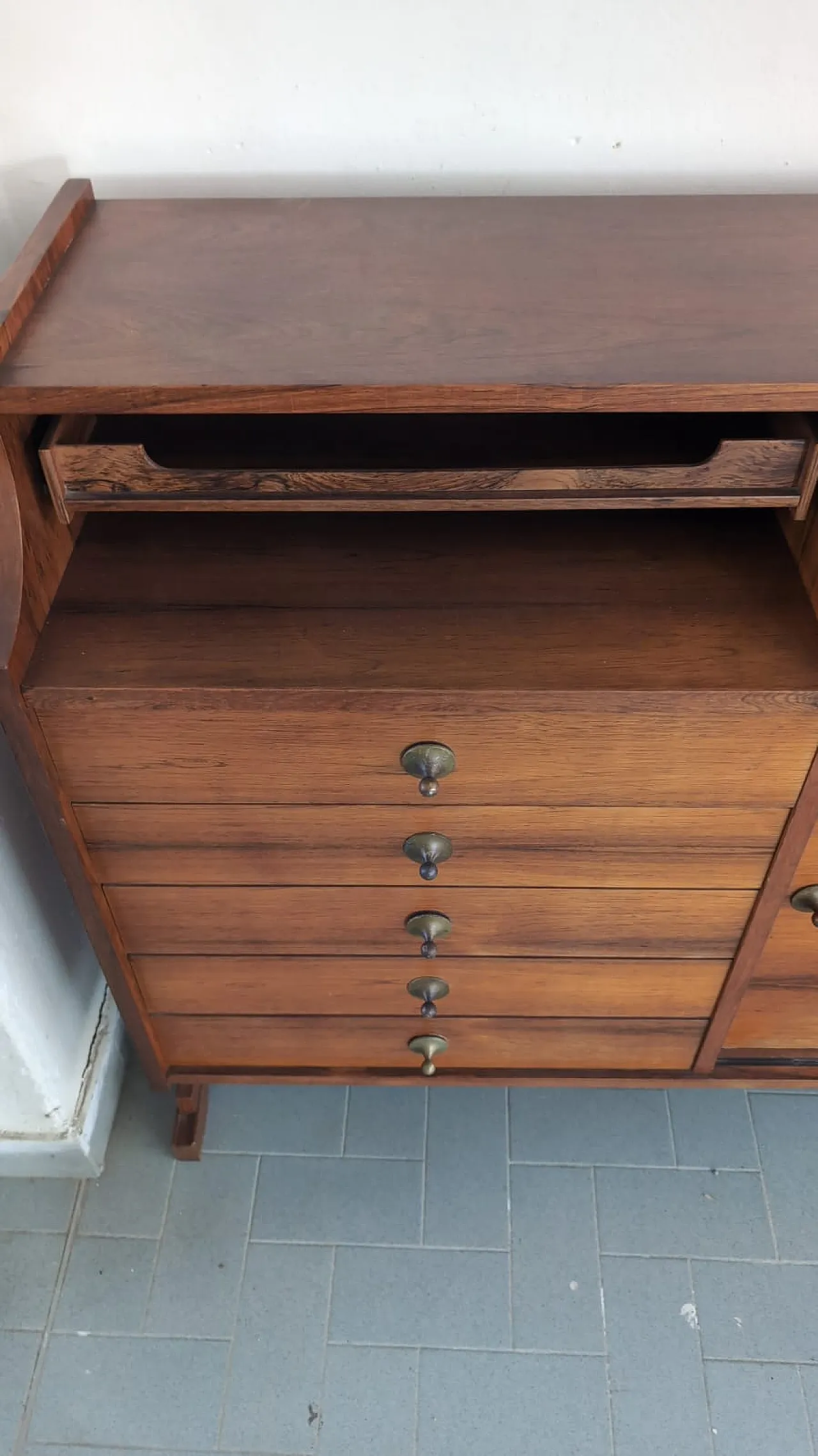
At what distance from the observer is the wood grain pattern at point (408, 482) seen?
33.8 inches

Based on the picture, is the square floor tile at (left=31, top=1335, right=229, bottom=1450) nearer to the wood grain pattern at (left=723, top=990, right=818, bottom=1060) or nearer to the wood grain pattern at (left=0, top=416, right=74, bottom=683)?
the wood grain pattern at (left=723, top=990, right=818, bottom=1060)

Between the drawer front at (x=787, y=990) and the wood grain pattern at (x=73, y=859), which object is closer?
the wood grain pattern at (x=73, y=859)

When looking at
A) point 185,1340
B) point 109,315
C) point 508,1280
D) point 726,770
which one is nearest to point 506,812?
point 726,770

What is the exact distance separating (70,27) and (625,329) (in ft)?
2.10

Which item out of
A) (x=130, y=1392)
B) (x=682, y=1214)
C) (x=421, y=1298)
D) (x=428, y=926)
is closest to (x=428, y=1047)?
(x=428, y=926)

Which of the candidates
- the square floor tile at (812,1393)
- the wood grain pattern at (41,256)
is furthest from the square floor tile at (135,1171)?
the wood grain pattern at (41,256)

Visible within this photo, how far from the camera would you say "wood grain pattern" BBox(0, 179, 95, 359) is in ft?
2.83

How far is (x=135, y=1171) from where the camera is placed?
1.44m

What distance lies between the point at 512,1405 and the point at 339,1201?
314mm

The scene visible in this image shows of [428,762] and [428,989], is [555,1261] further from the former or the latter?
[428,762]

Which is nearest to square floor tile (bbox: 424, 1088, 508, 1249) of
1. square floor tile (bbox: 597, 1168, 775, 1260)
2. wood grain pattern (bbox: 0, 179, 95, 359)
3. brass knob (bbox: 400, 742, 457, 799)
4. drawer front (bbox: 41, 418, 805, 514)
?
square floor tile (bbox: 597, 1168, 775, 1260)

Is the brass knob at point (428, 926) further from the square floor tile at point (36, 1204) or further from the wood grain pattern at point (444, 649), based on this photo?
the square floor tile at point (36, 1204)

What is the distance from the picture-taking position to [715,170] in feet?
3.64

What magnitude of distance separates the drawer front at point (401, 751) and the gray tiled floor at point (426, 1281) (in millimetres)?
673
